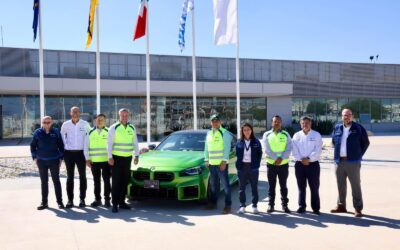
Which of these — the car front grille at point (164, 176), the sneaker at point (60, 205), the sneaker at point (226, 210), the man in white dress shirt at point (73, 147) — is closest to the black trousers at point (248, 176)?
the sneaker at point (226, 210)

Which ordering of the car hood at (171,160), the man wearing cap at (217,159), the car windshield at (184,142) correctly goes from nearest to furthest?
the man wearing cap at (217,159)
the car hood at (171,160)
the car windshield at (184,142)

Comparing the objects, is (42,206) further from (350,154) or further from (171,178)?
(350,154)

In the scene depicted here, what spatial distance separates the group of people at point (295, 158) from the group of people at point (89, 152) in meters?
1.50

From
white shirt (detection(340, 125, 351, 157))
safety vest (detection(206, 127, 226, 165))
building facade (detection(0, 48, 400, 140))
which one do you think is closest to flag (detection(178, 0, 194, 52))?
safety vest (detection(206, 127, 226, 165))

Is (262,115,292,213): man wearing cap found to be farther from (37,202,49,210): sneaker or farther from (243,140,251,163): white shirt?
(37,202,49,210): sneaker

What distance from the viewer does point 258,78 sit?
36.5 m

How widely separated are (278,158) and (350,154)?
118 cm

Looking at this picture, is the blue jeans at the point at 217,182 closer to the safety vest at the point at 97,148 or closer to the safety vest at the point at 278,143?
the safety vest at the point at 278,143

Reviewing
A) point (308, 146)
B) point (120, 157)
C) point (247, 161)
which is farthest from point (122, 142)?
point (308, 146)

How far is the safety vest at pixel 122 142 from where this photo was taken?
7.41 m

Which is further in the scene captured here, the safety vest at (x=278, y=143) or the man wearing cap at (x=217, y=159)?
the man wearing cap at (x=217, y=159)

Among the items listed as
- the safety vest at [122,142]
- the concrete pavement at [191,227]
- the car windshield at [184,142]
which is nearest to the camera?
the concrete pavement at [191,227]

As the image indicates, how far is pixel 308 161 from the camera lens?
23.0 feet

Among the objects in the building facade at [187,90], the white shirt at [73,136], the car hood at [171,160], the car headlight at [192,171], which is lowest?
the car headlight at [192,171]
